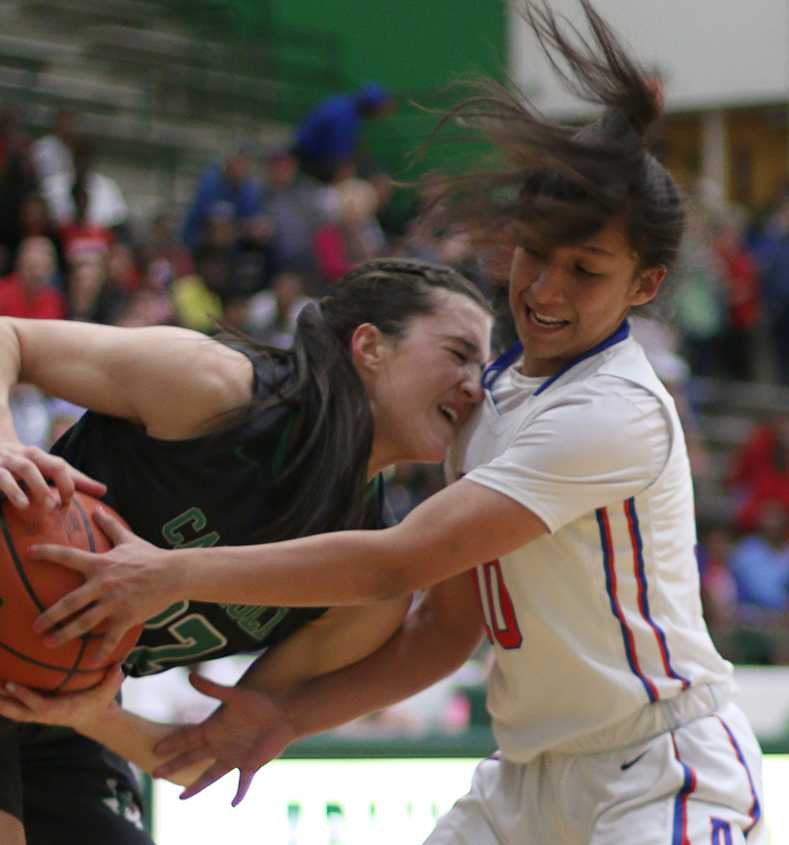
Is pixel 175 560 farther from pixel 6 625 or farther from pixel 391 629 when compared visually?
pixel 391 629

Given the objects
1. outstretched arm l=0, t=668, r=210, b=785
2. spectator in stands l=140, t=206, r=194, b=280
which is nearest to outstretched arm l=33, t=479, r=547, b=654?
outstretched arm l=0, t=668, r=210, b=785

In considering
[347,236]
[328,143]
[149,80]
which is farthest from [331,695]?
[149,80]

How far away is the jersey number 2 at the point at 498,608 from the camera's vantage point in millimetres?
3053

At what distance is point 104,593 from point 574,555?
850mm

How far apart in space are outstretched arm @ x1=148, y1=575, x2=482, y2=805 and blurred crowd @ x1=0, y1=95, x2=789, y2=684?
384 cm

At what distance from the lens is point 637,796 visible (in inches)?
114

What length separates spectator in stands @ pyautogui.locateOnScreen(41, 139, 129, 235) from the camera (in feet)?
33.4

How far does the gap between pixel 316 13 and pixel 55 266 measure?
24.7 feet

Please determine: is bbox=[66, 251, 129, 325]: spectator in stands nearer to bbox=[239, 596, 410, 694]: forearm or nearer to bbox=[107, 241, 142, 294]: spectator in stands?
bbox=[107, 241, 142, 294]: spectator in stands

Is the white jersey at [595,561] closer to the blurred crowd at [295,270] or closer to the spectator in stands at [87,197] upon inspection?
the blurred crowd at [295,270]

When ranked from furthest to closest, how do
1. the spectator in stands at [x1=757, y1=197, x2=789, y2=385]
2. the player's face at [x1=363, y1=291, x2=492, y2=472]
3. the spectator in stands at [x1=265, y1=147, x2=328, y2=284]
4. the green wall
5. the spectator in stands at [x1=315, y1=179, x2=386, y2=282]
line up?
the green wall
the spectator in stands at [x1=757, y1=197, x2=789, y2=385]
the spectator in stands at [x1=315, y1=179, x2=386, y2=282]
the spectator in stands at [x1=265, y1=147, x2=328, y2=284]
the player's face at [x1=363, y1=291, x2=492, y2=472]

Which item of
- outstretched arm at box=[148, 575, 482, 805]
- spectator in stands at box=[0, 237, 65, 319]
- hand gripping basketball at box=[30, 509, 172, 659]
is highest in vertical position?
hand gripping basketball at box=[30, 509, 172, 659]

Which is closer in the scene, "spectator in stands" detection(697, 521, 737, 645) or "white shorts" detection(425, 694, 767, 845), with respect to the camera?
"white shorts" detection(425, 694, 767, 845)

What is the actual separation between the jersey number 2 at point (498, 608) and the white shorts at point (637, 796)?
9.4 inches
